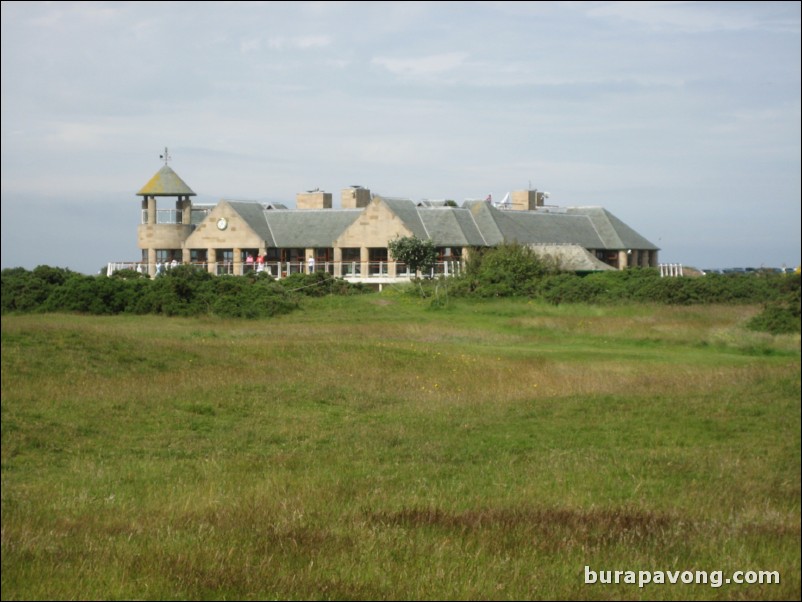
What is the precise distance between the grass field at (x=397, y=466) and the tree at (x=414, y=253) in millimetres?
25450

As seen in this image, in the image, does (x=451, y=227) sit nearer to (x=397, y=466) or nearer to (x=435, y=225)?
(x=435, y=225)

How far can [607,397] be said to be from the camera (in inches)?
630

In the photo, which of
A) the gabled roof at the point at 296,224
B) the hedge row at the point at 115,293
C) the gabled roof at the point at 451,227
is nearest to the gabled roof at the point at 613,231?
the gabled roof at the point at 451,227

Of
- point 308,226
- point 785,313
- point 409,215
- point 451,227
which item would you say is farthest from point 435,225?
point 785,313

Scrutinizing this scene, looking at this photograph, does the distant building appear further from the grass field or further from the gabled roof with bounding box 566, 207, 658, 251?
the grass field

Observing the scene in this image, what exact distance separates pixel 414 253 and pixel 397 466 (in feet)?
110

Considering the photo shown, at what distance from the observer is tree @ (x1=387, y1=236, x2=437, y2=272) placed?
45844 mm

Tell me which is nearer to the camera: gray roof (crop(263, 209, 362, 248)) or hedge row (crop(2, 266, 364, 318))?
hedge row (crop(2, 266, 364, 318))

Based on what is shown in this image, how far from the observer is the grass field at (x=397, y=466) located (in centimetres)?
746

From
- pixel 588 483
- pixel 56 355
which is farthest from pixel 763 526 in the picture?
pixel 56 355

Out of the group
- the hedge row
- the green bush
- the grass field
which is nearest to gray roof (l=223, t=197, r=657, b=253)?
the hedge row

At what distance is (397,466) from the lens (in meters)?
12.6

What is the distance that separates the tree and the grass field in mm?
25450

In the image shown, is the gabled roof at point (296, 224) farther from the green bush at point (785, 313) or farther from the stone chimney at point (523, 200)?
the green bush at point (785, 313)
